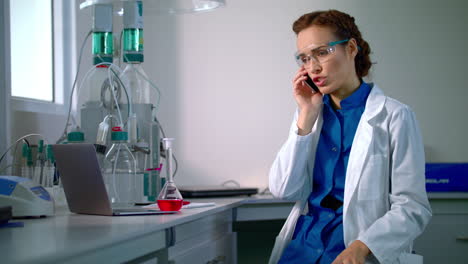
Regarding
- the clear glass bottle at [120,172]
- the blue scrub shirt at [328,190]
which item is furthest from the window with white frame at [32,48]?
the blue scrub shirt at [328,190]

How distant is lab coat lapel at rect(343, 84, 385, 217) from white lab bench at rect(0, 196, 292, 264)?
0.42m

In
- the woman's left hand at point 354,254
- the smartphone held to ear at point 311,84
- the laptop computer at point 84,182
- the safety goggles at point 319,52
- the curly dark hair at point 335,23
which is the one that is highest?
the curly dark hair at point 335,23

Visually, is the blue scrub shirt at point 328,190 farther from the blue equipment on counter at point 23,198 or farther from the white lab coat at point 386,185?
the blue equipment on counter at point 23,198

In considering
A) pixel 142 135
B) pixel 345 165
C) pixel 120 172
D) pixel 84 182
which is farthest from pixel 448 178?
pixel 84 182

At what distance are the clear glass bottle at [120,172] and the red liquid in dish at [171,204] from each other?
0.13 metres

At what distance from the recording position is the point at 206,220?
1.83 m

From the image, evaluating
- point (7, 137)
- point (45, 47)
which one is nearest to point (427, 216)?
point (7, 137)

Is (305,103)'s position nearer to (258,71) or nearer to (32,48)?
(258,71)

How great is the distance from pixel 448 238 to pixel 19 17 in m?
2.03

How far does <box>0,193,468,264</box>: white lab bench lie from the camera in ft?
3.34

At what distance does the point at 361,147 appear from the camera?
170 centimetres

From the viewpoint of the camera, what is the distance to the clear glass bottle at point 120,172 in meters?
1.73

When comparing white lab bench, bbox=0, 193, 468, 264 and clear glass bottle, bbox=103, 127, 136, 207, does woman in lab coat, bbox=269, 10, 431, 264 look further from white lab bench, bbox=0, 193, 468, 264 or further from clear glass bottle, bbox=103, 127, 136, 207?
clear glass bottle, bbox=103, 127, 136, 207

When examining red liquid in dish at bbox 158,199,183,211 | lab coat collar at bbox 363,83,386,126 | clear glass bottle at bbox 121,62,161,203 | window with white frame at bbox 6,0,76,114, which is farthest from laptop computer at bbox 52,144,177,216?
window with white frame at bbox 6,0,76,114
